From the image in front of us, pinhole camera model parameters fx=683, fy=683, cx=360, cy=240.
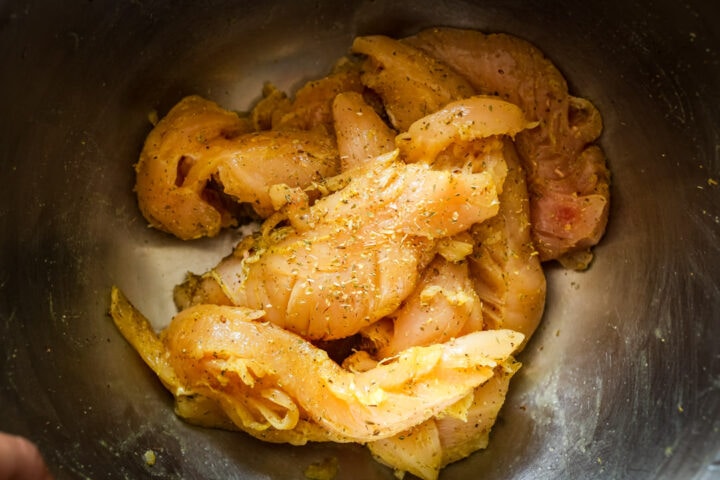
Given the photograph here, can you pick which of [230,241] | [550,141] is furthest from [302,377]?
[550,141]

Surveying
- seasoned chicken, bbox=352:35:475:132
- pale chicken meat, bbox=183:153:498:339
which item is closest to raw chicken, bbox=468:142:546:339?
pale chicken meat, bbox=183:153:498:339

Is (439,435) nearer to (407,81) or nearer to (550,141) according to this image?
(550,141)

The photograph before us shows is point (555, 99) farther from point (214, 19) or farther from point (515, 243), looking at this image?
point (214, 19)

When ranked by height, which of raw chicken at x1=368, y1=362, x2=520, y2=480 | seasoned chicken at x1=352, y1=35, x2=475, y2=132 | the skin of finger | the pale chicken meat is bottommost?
the skin of finger

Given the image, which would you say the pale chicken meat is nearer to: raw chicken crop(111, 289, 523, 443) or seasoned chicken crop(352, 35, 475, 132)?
raw chicken crop(111, 289, 523, 443)

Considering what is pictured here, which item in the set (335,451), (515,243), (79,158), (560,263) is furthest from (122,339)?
(560,263)

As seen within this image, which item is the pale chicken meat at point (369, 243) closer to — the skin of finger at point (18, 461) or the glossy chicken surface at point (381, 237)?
the glossy chicken surface at point (381, 237)
